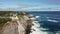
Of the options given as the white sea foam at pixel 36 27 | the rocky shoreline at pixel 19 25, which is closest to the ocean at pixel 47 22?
the white sea foam at pixel 36 27

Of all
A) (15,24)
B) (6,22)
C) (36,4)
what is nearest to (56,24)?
(36,4)

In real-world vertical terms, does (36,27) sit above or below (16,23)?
below

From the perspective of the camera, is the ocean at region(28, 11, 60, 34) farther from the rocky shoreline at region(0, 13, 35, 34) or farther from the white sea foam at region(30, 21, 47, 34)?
the rocky shoreline at region(0, 13, 35, 34)

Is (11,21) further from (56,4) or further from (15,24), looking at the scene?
(56,4)

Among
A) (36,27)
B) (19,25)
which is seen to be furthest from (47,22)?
(19,25)

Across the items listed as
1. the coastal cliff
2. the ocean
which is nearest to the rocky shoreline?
the coastal cliff

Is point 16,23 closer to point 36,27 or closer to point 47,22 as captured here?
point 36,27
